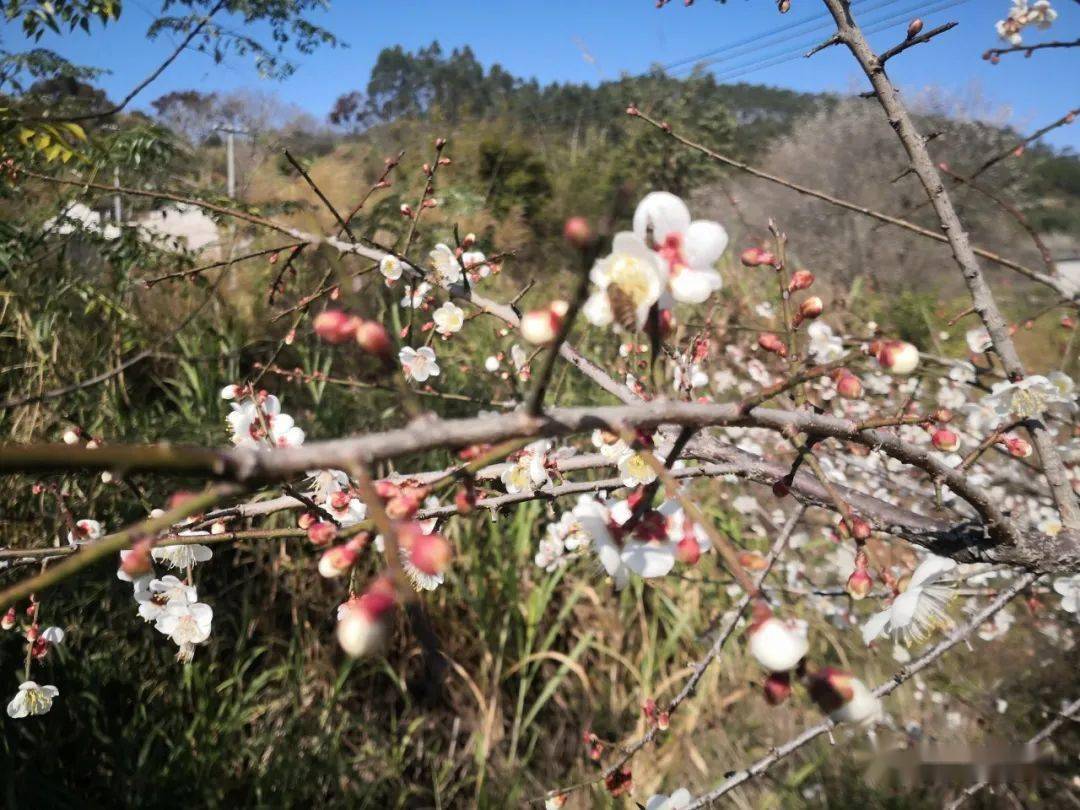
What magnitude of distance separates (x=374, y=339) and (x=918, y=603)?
0.81m

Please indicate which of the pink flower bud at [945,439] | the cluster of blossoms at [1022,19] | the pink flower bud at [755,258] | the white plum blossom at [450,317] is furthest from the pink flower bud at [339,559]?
the cluster of blossoms at [1022,19]

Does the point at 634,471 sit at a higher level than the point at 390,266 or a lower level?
lower

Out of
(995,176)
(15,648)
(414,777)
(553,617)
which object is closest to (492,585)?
(553,617)

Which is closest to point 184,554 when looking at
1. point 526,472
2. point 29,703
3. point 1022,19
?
point 526,472

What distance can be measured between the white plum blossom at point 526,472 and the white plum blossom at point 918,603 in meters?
0.51

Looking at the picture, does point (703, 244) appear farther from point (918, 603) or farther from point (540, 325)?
point (918, 603)

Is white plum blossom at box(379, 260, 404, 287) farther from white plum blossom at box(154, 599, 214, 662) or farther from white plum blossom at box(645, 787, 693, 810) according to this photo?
white plum blossom at box(645, 787, 693, 810)

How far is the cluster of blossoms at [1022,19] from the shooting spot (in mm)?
1535

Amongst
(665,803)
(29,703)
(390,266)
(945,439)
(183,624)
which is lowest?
Answer: (665,803)

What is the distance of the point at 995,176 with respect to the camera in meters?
8.89

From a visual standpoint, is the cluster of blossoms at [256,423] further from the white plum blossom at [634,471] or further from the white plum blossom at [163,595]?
the white plum blossom at [634,471]

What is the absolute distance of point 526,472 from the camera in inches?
45.1

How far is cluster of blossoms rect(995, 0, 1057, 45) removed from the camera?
1.54 m

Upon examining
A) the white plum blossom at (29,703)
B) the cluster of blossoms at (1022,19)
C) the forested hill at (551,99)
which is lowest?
the white plum blossom at (29,703)
